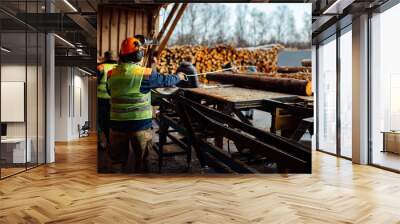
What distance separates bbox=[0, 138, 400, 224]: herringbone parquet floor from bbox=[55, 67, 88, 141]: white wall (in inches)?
265

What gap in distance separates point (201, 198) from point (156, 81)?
1.90 meters

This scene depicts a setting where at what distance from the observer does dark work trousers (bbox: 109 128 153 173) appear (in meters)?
5.59

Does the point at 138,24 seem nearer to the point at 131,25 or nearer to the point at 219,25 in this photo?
the point at 131,25

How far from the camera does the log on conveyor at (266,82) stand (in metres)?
5.61

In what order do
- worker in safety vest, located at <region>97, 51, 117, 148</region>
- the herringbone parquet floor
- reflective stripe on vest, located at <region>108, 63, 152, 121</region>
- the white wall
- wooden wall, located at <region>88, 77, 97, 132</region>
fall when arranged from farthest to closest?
wooden wall, located at <region>88, 77, 97, 132</region> → the white wall → worker in safety vest, located at <region>97, 51, 117, 148</region> → reflective stripe on vest, located at <region>108, 63, 152, 121</region> → the herringbone parquet floor

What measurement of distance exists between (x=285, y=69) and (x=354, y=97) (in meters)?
2.17

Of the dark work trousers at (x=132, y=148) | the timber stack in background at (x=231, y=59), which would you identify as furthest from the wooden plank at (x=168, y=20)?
the dark work trousers at (x=132, y=148)

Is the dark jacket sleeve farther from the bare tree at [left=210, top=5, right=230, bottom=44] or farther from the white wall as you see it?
the white wall

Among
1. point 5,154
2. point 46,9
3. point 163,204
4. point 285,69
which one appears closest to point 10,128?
point 5,154

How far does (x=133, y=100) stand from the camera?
551 centimetres

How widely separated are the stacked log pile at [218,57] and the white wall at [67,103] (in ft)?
27.2

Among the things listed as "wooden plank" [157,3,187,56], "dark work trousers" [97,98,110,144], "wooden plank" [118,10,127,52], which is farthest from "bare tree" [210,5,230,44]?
"dark work trousers" [97,98,110,144]

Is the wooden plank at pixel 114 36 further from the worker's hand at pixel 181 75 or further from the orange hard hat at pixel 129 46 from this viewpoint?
the worker's hand at pixel 181 75

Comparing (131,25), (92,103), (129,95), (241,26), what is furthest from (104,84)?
(92,103)
